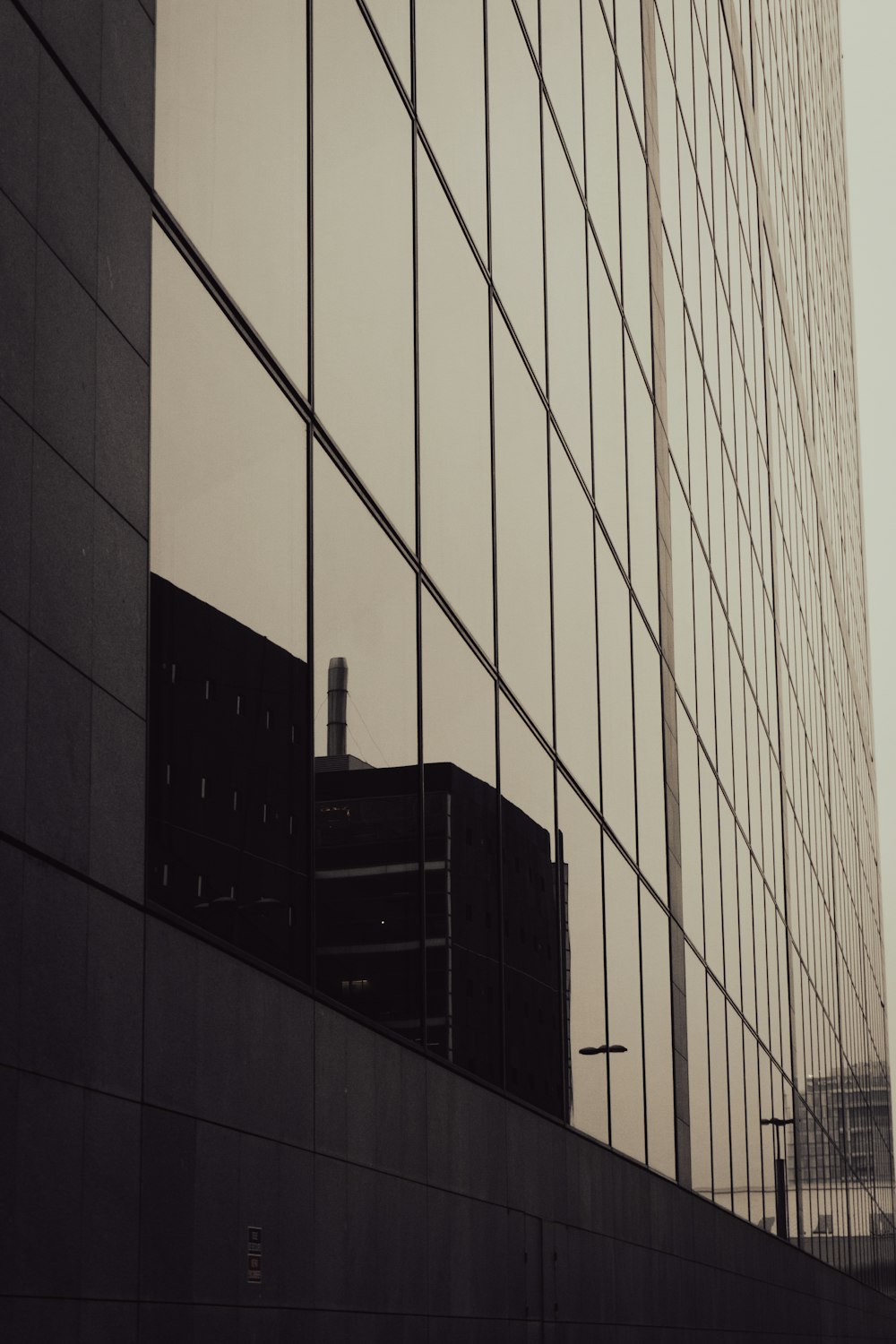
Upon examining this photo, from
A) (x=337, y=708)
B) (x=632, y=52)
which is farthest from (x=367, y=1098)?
(x=632, y=52)

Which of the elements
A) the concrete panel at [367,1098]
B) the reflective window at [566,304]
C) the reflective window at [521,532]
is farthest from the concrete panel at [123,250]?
the reflective window at [566,304]

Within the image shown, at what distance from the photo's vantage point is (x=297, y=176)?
12.5 meters

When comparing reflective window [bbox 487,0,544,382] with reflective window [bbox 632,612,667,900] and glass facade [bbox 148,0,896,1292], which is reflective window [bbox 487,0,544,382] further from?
reflective window [bbox 632,612,667,900]

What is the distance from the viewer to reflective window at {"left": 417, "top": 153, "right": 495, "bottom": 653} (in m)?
15.6

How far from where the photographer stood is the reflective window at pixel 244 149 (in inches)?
409

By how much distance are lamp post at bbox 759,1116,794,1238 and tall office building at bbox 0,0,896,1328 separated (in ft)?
13.8

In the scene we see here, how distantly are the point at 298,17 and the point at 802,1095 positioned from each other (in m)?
34.7

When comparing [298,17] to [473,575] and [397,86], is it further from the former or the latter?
[473,575]

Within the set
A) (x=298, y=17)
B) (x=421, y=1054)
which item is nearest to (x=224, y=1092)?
(x=421, y=1054)

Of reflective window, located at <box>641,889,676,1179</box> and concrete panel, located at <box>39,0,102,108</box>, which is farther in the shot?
reflective window, located at <box>641,889,676,1179</box>

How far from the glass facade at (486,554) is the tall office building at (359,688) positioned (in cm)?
6

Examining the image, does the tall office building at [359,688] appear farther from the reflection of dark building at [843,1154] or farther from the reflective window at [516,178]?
the reflection of dark building at [843,1154]

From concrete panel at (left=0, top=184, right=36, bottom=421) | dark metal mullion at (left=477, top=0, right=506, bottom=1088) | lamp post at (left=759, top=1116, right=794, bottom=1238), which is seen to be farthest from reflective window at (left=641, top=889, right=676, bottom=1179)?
concrete panel at (left=0, top=184, right=36, bottom=421)

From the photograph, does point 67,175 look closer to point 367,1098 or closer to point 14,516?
point 14,516
